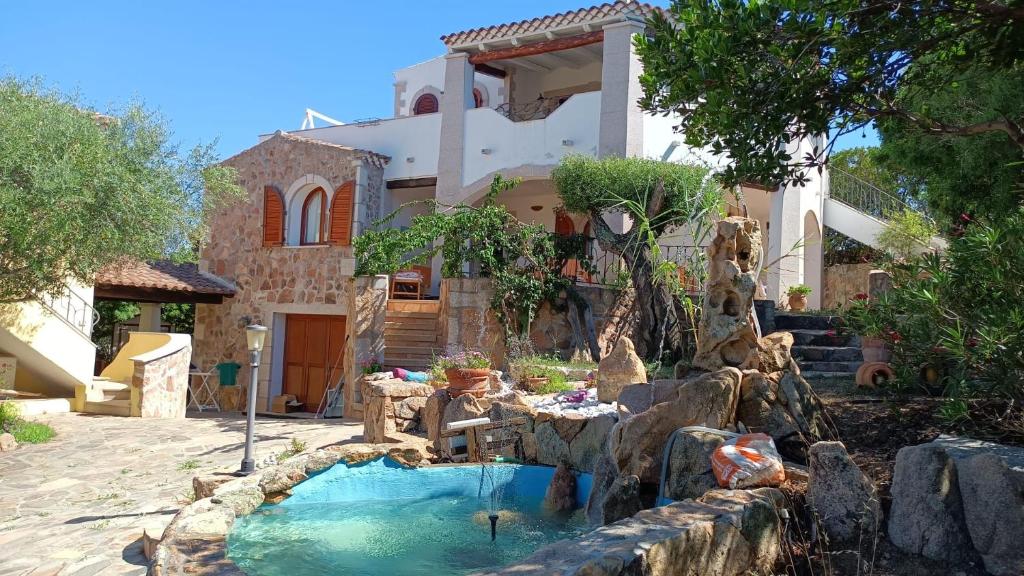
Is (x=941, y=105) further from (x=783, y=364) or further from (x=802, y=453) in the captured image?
(x=802, y=453)

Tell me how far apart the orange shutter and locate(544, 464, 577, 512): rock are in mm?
11246

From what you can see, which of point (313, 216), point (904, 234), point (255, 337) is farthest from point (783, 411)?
point (313, 216)

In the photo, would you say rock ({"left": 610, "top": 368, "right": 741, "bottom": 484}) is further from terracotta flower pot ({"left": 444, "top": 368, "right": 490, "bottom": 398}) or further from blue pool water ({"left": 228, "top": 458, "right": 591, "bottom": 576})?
terracotta flower pot ({"left": 444, "top": 368, "right": 490, "bottom": 398})

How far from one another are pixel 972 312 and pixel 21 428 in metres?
11.6

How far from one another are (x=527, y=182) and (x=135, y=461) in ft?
33.3

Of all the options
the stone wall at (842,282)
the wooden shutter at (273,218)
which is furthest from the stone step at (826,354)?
the wooden shutter at (273,218)

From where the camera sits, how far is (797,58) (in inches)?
182

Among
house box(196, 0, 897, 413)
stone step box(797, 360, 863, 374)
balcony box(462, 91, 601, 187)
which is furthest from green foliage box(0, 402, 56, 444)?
stone step box(797, 360, 863, 374)

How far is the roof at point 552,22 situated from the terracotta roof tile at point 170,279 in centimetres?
754

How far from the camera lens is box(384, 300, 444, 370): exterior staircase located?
13.6 m

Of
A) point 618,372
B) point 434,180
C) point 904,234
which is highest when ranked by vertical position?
point 434,180

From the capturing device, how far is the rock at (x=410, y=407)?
10.1 meters

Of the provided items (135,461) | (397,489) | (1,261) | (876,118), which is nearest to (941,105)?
(876,118)

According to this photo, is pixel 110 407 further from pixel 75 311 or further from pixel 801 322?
pixel 801 322
